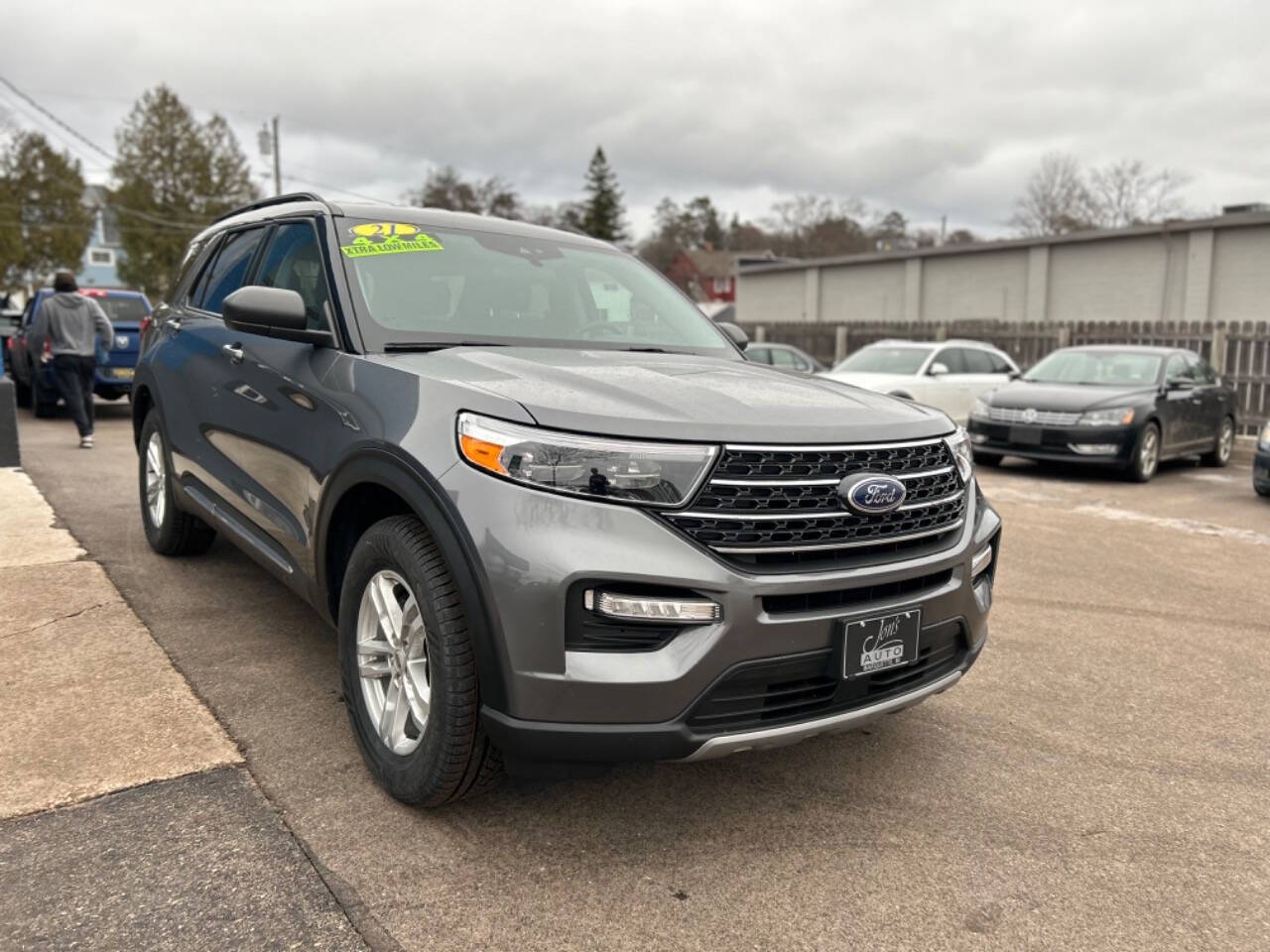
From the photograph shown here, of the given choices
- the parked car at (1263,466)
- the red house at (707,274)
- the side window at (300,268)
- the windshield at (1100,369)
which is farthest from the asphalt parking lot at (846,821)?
the red house at (707,274)

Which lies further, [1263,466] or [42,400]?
[42,400]

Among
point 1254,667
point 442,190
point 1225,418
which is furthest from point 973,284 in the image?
point 442,190

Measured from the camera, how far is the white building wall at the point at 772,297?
34750mm

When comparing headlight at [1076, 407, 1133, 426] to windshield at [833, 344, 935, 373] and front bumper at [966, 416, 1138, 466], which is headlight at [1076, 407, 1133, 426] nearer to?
front bumper at [966, 416, 1138, 466]

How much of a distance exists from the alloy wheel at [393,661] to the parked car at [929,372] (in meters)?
10.8

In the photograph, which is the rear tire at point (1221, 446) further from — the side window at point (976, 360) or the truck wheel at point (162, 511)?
the truck wheel at point (162, 511)

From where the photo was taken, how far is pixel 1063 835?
2840 millimetres

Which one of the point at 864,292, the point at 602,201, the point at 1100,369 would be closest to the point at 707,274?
the point at 602,201

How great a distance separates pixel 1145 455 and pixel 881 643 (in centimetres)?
894

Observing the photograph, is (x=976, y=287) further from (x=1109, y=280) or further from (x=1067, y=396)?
(x=1067, y=396)

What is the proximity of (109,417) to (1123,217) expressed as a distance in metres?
53.0

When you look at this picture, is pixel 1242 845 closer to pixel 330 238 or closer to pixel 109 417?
pixel 330 238

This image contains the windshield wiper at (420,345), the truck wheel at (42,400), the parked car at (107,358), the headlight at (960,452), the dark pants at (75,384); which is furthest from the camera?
the truck wheel at (42,400)

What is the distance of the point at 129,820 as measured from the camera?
271 cm
